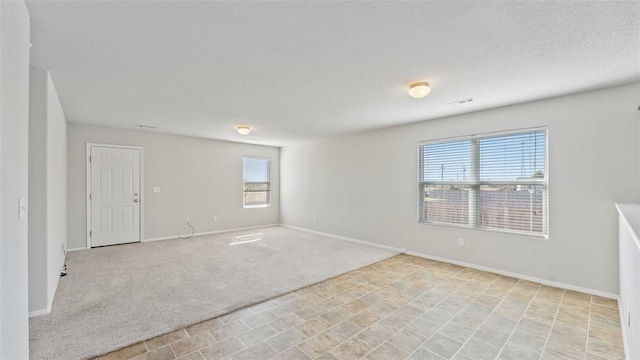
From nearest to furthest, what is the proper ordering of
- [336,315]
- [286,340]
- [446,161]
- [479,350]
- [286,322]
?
1. [479,350]
2. [286,340]
3. [286,322]
4. [336,315]
5. [446,161]

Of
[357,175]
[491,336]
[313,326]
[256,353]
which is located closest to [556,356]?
[491,336]

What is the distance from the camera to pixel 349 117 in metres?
4.46

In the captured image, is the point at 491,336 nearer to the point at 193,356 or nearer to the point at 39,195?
the point at 193,356

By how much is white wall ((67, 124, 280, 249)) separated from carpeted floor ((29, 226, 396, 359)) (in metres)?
0.58

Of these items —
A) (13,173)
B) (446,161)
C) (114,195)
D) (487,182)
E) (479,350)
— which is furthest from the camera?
(114,195)

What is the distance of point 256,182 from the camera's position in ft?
25.0

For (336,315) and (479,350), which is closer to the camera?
(479,350)

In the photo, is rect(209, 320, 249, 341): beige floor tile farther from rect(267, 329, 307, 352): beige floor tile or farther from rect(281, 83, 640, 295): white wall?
rect(281, 83, 640, 295): white wall

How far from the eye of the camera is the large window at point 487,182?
3592mm

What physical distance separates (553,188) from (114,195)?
23.7ft

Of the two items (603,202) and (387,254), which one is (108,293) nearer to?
(387,254)

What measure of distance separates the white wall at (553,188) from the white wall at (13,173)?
15.3 ft

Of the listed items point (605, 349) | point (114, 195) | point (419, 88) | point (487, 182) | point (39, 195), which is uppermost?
point (419, 88)

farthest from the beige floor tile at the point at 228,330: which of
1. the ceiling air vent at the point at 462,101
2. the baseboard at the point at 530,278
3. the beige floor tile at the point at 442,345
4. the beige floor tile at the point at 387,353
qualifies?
the ceiling air vent at the point at 462,101
